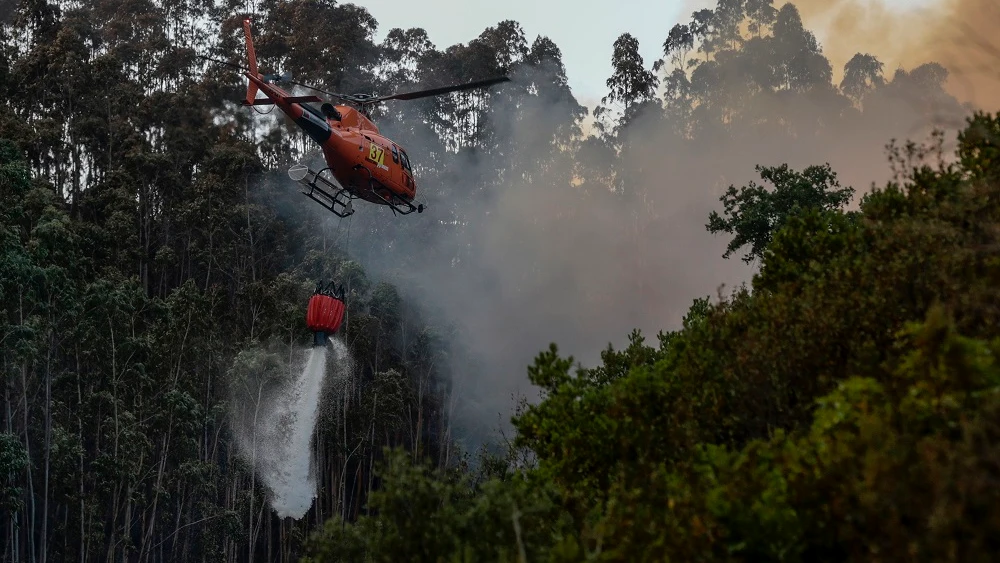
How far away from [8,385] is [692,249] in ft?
146

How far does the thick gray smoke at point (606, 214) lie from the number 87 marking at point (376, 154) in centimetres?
3574

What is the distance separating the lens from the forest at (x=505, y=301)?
10.3 m

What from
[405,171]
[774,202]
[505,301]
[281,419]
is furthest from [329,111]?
[505,301]

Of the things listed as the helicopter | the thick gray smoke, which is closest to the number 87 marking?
the helicopter

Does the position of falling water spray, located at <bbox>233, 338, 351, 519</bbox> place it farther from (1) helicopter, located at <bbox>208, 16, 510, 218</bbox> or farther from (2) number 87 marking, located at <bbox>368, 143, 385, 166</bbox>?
(2) number 87 marking, located at <bbox>368, 143, 385, 166</bbox>

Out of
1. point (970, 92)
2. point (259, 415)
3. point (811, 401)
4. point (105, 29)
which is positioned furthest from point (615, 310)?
point (970, 92)

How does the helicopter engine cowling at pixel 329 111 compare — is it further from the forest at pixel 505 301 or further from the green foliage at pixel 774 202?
the green foliage at pixel 774 202

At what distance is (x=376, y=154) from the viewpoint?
31141mm

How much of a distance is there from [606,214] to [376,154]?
41.8 metres

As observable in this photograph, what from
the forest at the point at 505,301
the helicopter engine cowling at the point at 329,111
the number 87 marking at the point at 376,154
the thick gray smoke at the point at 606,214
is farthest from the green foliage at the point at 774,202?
the thick gray smoke at the point at 606,214

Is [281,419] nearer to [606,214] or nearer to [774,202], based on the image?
[774,202]

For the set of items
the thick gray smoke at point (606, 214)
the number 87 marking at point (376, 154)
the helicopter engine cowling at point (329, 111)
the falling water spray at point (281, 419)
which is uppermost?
the thick gray smoke at point (606, 214)

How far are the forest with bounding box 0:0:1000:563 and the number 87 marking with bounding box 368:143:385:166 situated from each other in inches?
364

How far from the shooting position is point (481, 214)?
227 ft
